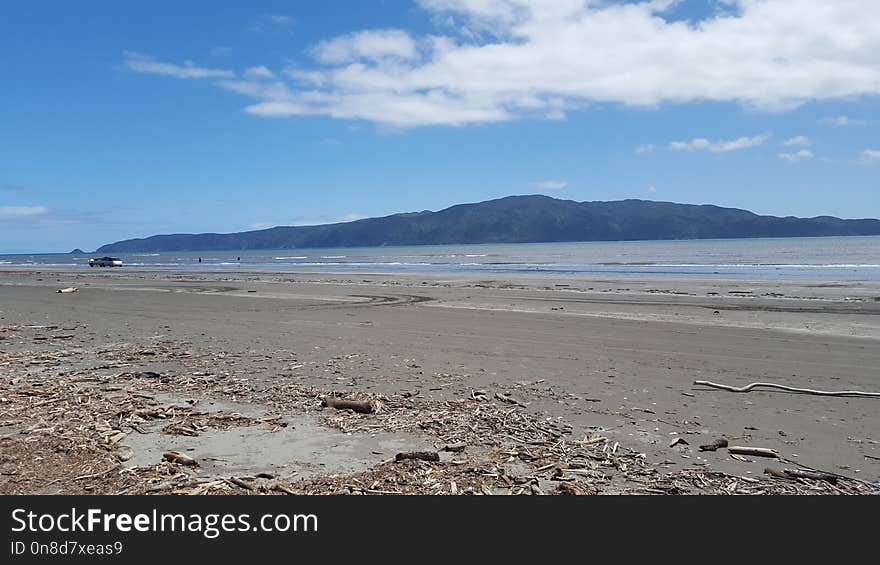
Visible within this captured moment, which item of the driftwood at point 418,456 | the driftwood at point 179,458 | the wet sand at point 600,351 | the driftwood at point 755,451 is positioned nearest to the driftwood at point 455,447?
the driftwood at point 418,456

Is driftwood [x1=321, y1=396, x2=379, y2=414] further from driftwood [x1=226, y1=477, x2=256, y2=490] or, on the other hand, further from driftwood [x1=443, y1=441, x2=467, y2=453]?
driftwood [x1=226, y1=477, x2=256, y2=490]

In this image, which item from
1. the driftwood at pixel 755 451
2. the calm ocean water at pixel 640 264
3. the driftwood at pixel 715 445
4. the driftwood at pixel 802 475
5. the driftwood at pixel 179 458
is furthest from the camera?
the calm ocean water at pixel 640 264

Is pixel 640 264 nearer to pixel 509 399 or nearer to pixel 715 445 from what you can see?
pixel 509 399

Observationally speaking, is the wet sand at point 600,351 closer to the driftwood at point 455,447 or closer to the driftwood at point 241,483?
the driftwood at point 455,447

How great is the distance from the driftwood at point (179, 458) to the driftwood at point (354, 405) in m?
2.05

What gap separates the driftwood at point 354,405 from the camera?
6.70 metres

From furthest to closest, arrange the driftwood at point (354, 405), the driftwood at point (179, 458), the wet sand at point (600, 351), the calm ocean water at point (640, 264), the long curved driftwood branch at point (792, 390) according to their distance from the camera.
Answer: the calm ocean water at point (640, 264), the long curved driftwood branch at point (792, 390), the driftwood at point (354, 405), the wet sand at point (600, 351), the driftwood at point (179, 458)

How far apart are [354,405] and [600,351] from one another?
19.1 feet

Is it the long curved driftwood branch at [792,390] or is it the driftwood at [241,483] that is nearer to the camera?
the driftwood at [241,483]

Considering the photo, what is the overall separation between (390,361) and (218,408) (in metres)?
3.55

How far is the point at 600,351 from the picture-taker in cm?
1092

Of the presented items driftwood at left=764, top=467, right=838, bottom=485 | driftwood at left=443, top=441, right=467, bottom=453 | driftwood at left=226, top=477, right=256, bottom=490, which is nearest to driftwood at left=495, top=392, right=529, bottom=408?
driftwood at left=443, top=441, right=467, bottom=453

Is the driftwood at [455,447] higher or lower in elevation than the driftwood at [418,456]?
lower

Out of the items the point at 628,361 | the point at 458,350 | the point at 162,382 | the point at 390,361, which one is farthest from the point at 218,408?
the point at 628,361
